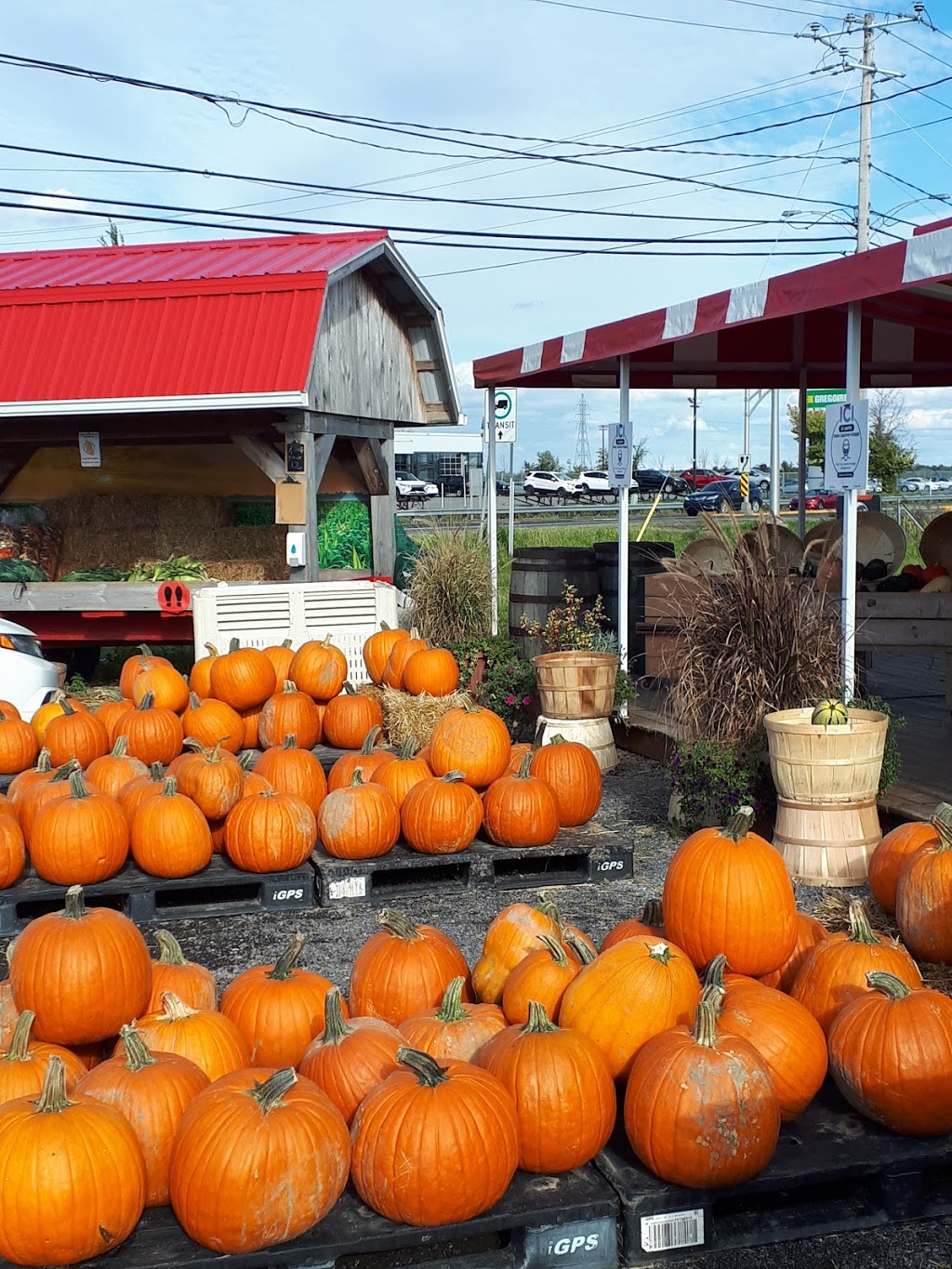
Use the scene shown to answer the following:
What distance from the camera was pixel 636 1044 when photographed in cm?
297

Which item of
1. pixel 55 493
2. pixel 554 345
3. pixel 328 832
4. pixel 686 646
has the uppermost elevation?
pixel 554 345

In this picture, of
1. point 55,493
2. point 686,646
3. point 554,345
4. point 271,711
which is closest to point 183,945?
point 271,711

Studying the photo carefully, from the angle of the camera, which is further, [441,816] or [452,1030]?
[441,816]

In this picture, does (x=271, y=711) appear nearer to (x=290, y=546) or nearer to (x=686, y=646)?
(x=686, y=646)

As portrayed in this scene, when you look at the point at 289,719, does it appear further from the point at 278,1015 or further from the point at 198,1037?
the point at 198,1037

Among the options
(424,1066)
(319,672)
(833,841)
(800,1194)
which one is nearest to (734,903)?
(800,1194)

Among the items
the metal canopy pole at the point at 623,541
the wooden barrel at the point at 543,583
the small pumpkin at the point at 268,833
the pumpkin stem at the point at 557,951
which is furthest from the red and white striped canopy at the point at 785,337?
the small pumpkin at the point at 268,833

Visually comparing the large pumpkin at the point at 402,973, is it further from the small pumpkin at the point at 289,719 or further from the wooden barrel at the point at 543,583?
the wooden barrel at the point at 543,583

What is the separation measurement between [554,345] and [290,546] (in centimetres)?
284

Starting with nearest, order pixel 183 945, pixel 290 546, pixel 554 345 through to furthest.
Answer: pixel 183 945, pixel 554 345, pixel 290 546

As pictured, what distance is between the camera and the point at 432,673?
780 centimetres

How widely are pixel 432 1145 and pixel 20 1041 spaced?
1.02 metres

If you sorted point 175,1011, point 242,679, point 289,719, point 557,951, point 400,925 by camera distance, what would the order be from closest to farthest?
1. point 175,1011
2. point 557,951
3. point 400,925
4. point 289,719
5. point 242,679

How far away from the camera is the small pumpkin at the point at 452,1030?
3.02 metres
